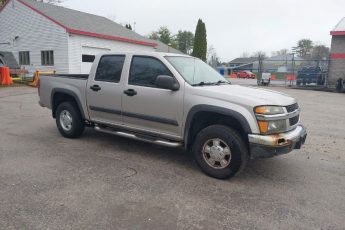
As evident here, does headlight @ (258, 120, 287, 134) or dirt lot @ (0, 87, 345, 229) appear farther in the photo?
headlight @ (258, 120, 287, 134)

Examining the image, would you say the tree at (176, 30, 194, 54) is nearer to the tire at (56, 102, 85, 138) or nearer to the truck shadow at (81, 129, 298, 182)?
the tire at (56, 102, 85, 138)

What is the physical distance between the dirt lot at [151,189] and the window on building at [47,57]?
668 inches

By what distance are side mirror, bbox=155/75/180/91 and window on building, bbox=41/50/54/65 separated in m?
19.2

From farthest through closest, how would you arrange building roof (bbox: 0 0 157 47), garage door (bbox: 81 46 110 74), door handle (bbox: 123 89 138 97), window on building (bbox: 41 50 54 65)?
window on building (bbox: 41 50 54 65)
garage door (bbox: 81 46 110 74)
building roof (bbox: 0 0 157 47)
door handle (bbox: 123 89 138 97)

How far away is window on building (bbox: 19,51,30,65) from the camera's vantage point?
23.4 m

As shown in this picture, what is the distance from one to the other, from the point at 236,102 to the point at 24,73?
20.5 m

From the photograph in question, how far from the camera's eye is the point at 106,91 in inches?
227

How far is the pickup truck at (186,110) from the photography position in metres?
4.33

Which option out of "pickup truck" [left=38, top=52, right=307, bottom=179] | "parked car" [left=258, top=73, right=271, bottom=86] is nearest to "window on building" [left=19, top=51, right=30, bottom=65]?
"parked car" [left=258, top=73, right=271, bottom=86]

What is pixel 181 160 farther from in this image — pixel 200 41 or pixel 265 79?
pixel 200 41

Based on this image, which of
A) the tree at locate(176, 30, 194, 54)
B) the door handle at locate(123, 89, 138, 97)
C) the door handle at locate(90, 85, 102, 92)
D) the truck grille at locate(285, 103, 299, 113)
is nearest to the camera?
the truck grille at locate(285, 103, 299, 113)

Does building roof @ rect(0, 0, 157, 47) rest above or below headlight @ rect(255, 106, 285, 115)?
above

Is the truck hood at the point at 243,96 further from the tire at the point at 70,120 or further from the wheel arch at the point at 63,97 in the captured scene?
the tire at the point at 70,120

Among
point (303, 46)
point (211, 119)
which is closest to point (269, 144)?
point (211, 119)
